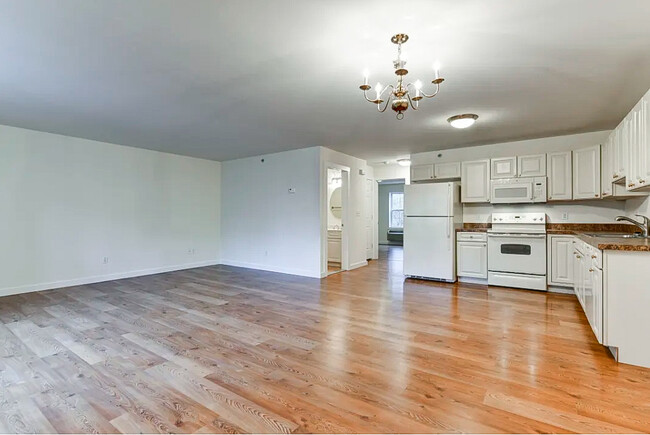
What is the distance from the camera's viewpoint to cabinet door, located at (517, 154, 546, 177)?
4918 millimetres

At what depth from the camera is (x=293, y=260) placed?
20.8 ft

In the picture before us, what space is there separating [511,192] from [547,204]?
635mm

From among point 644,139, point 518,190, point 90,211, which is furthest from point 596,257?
point 90,211

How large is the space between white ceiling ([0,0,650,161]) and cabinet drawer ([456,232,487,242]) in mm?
1771

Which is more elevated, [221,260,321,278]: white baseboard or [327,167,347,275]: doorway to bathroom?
[327,167,347,275]: doorway to bathroom

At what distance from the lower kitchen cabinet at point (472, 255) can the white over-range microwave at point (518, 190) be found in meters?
0.68

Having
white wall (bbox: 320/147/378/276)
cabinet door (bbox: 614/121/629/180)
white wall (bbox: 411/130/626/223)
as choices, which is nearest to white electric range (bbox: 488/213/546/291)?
white wall (bbox: 411/130/626/223)

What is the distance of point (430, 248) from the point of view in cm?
564

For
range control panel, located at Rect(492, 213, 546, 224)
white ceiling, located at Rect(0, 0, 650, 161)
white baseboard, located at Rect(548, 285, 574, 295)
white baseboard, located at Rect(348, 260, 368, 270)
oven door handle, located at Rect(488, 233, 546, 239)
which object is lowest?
white baseboard, located at Rect(548, 285, 574, 295)

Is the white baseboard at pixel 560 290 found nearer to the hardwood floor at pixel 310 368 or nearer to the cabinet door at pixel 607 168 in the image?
the hardwood floor at pixel 310 368

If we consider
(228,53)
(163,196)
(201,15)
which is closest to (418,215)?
(228,53)

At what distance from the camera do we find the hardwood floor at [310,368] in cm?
183

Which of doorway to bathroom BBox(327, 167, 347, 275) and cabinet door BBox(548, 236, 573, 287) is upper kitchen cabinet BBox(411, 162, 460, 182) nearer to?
doorway to bathroom BBox(327, 167, 347, 275)

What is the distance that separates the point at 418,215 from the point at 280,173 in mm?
2835
